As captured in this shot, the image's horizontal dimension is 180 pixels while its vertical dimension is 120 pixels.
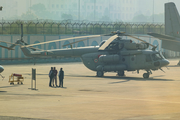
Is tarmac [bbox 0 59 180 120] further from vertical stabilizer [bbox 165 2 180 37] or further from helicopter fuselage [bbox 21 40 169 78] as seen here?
vertical stabilizer [bbox 165 2 180 37]

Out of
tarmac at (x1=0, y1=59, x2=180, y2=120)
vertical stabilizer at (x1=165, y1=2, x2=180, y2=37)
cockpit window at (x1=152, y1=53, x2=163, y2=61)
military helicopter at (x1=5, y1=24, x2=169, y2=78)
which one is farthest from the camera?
vertical stabilizer at (x1=165, y1=2, x2=180, y2=37)

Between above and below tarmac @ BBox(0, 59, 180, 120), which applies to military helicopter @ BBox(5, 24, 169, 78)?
above

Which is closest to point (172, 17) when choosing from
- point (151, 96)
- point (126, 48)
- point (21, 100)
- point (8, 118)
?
point (126, 48)

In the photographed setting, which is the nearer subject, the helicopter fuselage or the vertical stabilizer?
the helicopter fuselage

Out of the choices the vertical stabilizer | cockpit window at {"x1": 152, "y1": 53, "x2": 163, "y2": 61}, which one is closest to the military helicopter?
cockpit window at {"x1": 152, "y1": 53, "x2": 163, "y2": 61}

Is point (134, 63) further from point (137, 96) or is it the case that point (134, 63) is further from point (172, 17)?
point (172, 17)

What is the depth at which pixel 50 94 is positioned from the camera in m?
21.2

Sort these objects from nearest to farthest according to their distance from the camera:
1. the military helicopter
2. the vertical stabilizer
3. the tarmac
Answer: the tarmac, the military helicopter, the vertical stabilizer

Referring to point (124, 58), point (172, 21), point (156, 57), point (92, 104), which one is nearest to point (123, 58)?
point (124, 58)

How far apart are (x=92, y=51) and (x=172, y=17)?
1997 centimetres

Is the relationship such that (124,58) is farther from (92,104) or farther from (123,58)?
(92,104)

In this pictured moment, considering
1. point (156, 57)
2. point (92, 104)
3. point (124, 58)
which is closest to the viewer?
point (92, 104)

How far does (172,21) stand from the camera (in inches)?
1972

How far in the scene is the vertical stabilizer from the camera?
49844mm
